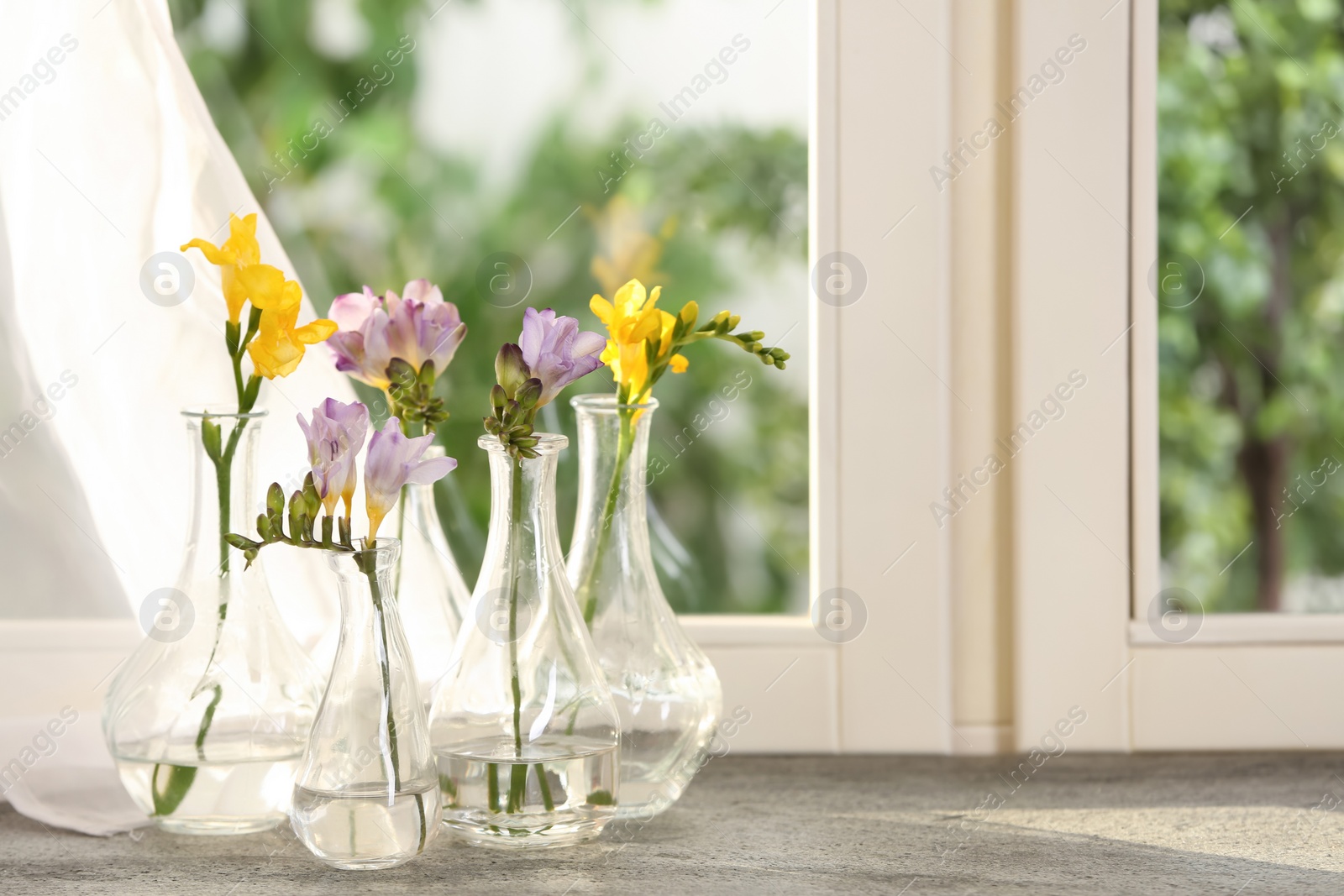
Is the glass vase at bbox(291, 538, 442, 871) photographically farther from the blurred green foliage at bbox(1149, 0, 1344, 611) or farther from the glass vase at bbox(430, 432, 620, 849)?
the blurred green foliage at bbox(1149, 0, 1344, 611)

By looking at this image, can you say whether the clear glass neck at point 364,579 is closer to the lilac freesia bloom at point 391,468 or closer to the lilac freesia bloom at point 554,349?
the lilac freesia bloom at point 391,468

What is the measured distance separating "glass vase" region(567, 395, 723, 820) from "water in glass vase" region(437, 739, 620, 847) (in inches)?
2.0

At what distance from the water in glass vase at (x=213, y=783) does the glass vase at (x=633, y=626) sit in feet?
0.69

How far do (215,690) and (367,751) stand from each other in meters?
0.13

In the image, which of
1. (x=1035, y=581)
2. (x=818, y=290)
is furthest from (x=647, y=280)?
(x=1035, y=581)

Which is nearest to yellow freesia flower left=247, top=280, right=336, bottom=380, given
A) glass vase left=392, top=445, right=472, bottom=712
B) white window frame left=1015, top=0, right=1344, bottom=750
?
glass vase left=392, top=445, right=472, bottom=712

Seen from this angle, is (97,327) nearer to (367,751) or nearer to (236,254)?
(236,254)

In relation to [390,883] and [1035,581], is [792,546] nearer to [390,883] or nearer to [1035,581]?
[1035,581]

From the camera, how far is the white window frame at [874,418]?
38.1 inches

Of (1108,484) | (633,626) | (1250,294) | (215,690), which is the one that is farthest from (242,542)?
(1250,294)

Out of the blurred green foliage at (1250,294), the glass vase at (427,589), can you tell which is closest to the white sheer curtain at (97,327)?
the glass vase at (427,589)

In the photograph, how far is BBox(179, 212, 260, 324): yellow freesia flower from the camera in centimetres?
71

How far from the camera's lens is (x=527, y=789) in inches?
27.8

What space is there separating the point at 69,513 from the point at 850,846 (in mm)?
622
